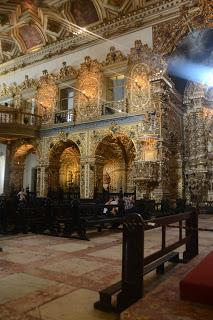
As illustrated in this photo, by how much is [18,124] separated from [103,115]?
5698 mm

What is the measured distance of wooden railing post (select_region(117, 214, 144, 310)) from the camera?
2914mm

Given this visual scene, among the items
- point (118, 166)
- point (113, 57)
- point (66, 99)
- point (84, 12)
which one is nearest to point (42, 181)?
point (118, 166)

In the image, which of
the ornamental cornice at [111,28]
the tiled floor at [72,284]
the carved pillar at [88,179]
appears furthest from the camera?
the carved pillar at [88,179]

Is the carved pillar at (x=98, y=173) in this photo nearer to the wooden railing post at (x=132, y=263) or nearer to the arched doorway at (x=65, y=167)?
the arched doorway at (x=65, y=167)

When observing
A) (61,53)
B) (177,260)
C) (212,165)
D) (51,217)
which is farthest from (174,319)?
(61,53)

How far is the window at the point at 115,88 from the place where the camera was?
58.3 ft

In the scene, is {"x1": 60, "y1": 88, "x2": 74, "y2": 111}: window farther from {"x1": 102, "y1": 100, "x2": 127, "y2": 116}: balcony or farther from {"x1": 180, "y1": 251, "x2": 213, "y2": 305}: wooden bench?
{"x1": 180, "y1": 251, "x2": 213, "y2": 305}: wooden bench

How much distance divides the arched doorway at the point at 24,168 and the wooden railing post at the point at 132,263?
736 inches

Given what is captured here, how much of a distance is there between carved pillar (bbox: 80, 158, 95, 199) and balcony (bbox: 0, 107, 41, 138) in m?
4.64

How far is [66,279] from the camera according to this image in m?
3.76

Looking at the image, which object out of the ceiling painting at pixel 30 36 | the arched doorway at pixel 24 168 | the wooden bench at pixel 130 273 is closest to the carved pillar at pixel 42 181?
the arched doorway at pixel 24 168

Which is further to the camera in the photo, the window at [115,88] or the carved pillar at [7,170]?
the carved pillar at [7,170]

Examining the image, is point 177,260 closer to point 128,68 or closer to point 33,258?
point 33,258

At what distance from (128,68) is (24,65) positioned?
900 cm
